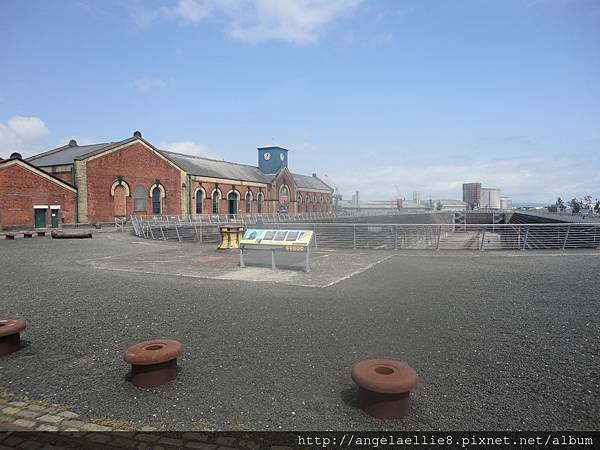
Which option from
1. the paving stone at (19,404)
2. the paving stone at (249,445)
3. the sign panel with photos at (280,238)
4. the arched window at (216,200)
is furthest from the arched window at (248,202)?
the paving stone at (249,445)

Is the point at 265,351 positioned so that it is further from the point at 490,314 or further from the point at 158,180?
the point at 158,180

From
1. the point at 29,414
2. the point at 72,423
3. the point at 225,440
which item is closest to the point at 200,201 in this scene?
the point at 29,414

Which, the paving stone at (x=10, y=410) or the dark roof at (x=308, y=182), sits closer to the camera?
the paving stone at (x=10, y=410)

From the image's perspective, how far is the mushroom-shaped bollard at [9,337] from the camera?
497cm

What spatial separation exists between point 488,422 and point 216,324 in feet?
13.7

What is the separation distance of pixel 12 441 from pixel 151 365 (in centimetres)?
128

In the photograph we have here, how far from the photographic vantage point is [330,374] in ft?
14.7

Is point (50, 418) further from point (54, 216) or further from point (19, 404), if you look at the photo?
point (54, 216)

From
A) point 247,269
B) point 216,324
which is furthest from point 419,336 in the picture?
point 247,269

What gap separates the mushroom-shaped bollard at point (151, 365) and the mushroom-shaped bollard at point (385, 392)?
6.75 feet

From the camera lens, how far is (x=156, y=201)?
43.9m

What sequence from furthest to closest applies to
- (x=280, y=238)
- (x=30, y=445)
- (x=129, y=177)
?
(x=129, y=177), (x=280, y=238), (x=30, y=445)

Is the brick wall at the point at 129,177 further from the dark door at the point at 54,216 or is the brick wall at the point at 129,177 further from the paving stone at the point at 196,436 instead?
the paving stone at the point at 196,436

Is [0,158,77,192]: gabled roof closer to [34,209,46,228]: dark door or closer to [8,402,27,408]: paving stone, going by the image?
[34,209,46,228]: dark door
